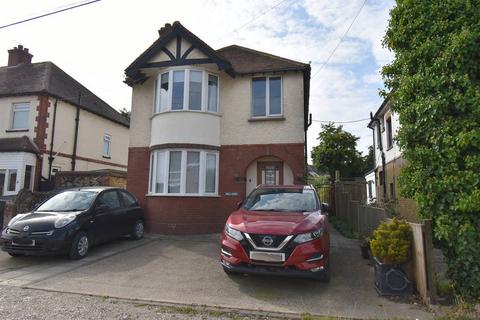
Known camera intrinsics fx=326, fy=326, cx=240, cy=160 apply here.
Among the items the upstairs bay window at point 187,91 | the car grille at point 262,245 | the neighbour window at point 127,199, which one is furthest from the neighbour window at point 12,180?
the car grille at point 262,245

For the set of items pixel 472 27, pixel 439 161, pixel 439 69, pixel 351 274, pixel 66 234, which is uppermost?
pixel 472 27

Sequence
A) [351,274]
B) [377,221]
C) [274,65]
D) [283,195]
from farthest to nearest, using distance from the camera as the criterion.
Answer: [274,65] → [377,221] → [283,195] → [351,274]

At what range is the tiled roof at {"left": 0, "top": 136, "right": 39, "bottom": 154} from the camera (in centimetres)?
1607

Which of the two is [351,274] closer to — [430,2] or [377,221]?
[377,221]

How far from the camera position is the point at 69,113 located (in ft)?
61.3

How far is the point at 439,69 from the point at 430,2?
1.23m

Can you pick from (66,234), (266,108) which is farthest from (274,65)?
(66,234)

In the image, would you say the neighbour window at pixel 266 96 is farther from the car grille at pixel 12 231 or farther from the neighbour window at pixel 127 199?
the car grille at pixel 12 231

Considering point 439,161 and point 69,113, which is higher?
point 69,113

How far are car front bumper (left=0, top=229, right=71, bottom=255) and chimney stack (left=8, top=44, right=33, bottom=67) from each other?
17.9 metres

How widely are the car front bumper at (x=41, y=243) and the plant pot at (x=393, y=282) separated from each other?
645cm

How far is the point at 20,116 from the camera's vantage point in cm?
1761

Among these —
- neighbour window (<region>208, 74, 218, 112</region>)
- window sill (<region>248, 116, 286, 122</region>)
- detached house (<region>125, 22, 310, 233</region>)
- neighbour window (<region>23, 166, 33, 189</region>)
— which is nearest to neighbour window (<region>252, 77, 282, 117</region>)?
detached house (<region>125, 22, 310, 233</region>)

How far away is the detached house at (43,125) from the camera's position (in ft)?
53.5
